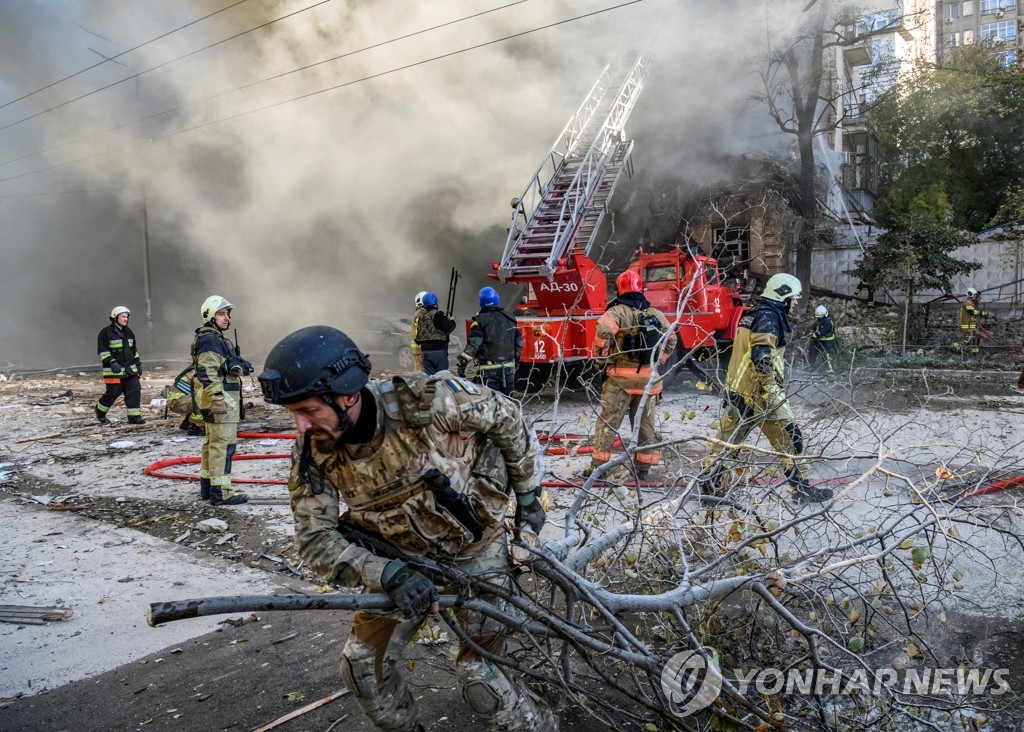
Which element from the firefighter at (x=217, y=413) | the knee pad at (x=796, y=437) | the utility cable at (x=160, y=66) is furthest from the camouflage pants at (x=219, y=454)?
the utility cable at (x=160, y=66)

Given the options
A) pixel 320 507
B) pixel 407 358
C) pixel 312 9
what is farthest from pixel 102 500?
pixel 312 9

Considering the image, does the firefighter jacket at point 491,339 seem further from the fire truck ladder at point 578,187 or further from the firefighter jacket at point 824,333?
the firefighter jacket at point 824,333

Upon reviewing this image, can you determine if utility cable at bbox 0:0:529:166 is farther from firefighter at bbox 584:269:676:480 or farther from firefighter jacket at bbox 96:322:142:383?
firefighter at bbox 584:269:676:480

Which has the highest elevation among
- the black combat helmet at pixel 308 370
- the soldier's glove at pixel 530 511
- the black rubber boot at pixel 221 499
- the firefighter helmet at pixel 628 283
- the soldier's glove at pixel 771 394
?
the firefighter helmet at pixel 628 283

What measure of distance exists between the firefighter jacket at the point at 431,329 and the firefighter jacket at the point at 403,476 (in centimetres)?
602

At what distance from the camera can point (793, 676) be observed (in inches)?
96.8

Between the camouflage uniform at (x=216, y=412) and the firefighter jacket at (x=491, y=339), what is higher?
the firefighter jacket at (x=491, y=339)

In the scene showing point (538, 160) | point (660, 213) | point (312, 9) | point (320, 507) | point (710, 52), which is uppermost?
point (312, 9)

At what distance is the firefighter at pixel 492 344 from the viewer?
7543 mm

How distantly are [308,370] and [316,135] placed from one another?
18139 millimetres

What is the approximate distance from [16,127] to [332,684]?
80.4 feet

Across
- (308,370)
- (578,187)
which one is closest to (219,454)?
(308,370)

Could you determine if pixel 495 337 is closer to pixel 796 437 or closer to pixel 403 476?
pixel 796 437

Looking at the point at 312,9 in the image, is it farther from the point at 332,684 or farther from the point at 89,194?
the point at 332,684
